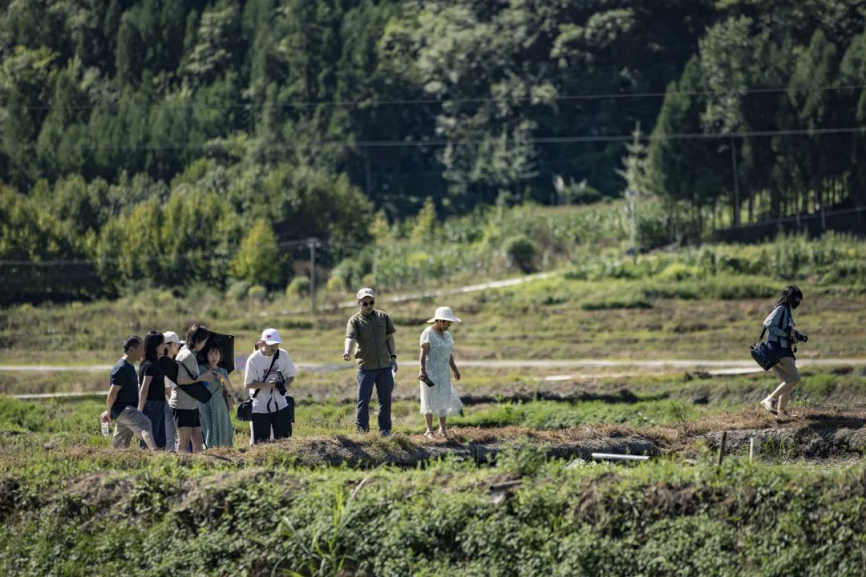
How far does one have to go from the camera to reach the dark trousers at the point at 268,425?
1833cm

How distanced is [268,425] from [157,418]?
1.27 metres

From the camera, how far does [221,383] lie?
18172mm

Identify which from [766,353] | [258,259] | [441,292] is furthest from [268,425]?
[258,259]

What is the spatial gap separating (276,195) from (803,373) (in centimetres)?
3861

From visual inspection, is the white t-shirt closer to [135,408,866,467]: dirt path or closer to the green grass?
[135,408,866,467]: dirt path

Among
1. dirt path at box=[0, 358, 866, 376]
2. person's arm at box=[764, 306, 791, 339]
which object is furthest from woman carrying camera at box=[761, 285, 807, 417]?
dirt path at box=[0, 358, 866, 376]

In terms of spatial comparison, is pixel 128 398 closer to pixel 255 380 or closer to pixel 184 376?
pixel 184 376

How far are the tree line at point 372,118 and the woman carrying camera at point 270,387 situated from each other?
39549 millimetres

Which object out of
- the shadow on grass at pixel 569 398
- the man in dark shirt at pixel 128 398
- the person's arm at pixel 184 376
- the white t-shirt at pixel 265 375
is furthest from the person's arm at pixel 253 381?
the shadow on grass at pixel 569 398

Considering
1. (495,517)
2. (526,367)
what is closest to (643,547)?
(495,517)

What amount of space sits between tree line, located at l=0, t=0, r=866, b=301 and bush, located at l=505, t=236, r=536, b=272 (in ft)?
18.0

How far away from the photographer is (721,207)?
194 ft

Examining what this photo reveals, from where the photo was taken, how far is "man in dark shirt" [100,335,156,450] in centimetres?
1770

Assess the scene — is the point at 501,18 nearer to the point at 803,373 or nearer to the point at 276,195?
the point at 276,195
